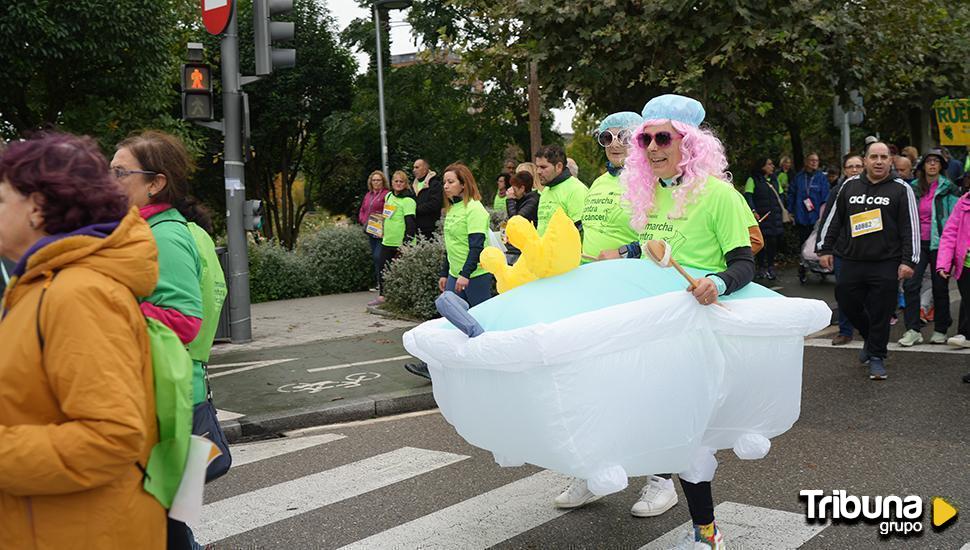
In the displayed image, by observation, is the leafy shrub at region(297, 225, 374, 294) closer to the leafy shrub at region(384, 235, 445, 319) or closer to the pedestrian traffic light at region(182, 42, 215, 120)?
the leafy shrub at region(384, 235, 445, 319)

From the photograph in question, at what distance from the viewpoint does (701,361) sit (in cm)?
339

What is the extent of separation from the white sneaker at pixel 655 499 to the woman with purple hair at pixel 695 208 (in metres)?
0.60

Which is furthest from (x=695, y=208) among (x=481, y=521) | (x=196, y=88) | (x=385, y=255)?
(x=385, y=255)

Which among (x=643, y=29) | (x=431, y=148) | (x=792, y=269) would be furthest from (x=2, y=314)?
(x=431, y=148)

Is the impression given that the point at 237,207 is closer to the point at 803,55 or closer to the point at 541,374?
the point at 803,55

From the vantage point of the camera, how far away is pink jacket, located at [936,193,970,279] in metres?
8.17

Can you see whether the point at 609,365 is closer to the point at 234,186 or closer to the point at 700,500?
the point at 700,500

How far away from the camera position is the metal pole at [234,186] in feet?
35.1

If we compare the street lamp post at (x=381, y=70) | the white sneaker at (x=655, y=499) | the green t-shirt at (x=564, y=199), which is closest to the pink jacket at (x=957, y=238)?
the green t-shirt at (x=564, y=199)

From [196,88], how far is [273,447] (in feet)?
16.3

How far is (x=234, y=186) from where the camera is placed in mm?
10859

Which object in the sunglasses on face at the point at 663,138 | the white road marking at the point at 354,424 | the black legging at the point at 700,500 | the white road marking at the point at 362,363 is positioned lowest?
the white road marking at the point at 354,424

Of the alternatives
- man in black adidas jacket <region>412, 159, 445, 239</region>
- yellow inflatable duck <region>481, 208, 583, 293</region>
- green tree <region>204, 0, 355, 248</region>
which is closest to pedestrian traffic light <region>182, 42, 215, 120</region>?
man in black adidas jacket <region>412, 159, 445, 239</region>

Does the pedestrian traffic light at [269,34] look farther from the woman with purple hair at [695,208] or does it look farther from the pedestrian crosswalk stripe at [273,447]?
the woman with purple hair at [695,208]
